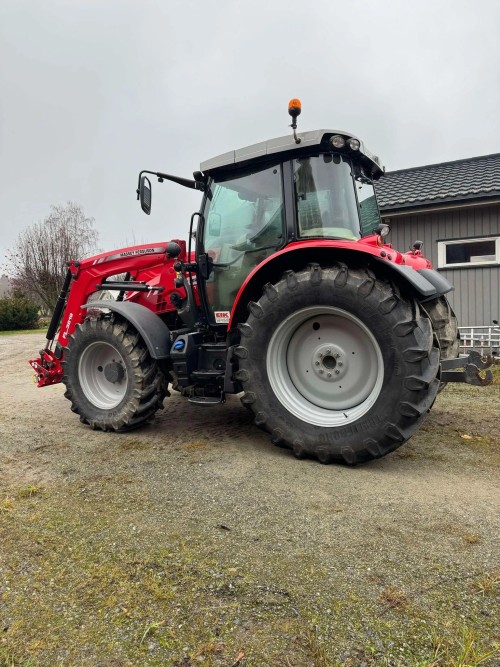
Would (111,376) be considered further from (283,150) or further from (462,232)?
(462,232)

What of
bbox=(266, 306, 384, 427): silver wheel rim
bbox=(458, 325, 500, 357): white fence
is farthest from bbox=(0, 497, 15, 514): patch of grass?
bbox=(458, 325, 500, 357): white fence

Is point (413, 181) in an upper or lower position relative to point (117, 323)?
upper

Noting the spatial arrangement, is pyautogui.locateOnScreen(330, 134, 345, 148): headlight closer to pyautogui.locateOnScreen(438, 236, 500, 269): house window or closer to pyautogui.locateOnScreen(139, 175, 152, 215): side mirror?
pyautogui.locateOnScreen(139, 175, 152, 215): side mirror

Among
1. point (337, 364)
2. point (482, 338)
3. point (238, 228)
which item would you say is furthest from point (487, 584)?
point (482, 338)

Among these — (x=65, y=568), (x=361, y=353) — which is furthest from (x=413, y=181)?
(x=65, y=568)

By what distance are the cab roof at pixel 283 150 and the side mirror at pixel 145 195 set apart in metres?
0.52

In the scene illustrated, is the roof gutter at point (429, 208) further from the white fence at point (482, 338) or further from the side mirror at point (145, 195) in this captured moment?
the side mirror at point (145, 195)

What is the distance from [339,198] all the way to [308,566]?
2654 mm

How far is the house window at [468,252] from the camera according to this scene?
7.80m

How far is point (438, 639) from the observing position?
4.68ft

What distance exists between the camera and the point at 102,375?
4.34 meters

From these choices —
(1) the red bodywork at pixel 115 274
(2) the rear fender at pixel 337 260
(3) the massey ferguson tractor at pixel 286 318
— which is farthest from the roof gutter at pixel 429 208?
(1) the red bodywork at pixel 115 274

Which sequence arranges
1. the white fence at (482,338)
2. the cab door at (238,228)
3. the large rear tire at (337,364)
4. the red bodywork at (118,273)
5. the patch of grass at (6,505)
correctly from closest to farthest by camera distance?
the patch of grass at (6,505)
the large rear tire at (337,364)
the cab door at (238,228)
the red bodywork at (118,273)
the white fence at (482,338)

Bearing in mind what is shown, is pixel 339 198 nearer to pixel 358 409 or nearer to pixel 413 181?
pixel 358 409
